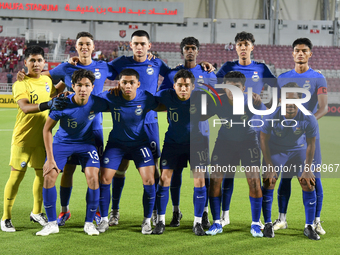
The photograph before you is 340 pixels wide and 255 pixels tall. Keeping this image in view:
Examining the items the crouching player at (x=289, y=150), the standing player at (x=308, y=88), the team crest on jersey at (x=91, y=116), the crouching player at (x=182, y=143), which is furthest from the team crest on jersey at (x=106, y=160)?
the standing player at (x=308, y=88)

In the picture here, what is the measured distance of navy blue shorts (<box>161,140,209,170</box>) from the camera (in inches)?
173

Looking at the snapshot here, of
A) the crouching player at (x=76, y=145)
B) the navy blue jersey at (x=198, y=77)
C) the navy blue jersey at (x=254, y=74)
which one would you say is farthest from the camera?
the navy blue jersey at (x=198, y=77)

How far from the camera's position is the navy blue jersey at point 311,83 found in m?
4.51

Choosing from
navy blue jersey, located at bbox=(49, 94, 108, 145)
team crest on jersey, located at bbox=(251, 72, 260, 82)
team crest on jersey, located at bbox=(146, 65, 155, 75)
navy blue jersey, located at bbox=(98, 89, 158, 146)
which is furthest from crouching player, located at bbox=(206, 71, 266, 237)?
navy blue jersey, located at bbox=(49, 94, 108, 145)

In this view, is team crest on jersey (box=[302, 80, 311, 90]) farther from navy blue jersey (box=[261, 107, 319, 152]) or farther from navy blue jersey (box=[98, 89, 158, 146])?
navy blue jersey (box=[98, 89, 158, 146])

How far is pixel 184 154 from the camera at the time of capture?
4453 mm

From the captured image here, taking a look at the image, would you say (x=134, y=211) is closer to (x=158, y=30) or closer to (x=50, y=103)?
(x=50, y=103)

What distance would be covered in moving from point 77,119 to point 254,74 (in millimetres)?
2360

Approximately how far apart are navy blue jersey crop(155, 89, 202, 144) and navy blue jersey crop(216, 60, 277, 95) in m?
0.81

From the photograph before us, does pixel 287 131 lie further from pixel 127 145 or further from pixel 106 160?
pixel 106 160

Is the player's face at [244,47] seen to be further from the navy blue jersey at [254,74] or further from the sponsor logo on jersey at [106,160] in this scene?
the sponsor logo on jersey at [106,160]

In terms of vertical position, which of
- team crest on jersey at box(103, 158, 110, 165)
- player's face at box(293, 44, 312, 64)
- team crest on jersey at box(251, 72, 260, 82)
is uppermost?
player's face at box(293, 44, 312, 64)

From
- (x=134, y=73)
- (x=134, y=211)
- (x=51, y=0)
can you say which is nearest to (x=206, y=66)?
(x=134, y=73)

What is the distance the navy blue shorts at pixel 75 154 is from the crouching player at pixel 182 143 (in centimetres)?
83
